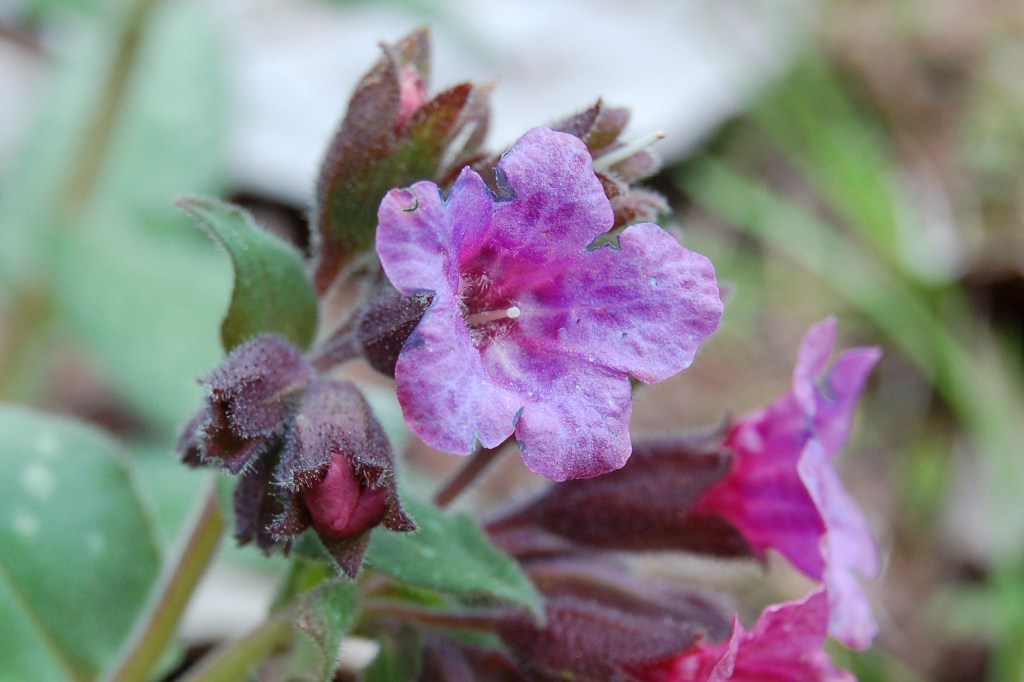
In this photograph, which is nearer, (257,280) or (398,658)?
(257,280)

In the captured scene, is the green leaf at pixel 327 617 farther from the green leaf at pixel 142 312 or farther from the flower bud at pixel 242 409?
the green leaf at pixel 142 312

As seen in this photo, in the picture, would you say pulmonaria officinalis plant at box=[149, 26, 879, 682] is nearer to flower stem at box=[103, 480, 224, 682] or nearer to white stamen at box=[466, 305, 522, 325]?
white stamen at box=[466, 305, 522, 325]

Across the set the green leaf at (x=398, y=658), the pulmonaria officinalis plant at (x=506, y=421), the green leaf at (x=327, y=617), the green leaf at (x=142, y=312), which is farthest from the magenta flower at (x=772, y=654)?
the green leaf at (x=142, y=312)

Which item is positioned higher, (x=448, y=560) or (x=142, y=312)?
(x=448, y=560)

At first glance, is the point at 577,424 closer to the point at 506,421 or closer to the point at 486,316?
the point at 506,421

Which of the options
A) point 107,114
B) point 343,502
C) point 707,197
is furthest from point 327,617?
point 707,197

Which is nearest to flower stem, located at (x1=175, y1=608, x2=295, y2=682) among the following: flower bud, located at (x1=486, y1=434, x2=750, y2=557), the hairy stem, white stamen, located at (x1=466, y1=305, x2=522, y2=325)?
flower bud, located at (x1=486, y1=434, x2=750, y2=557)
